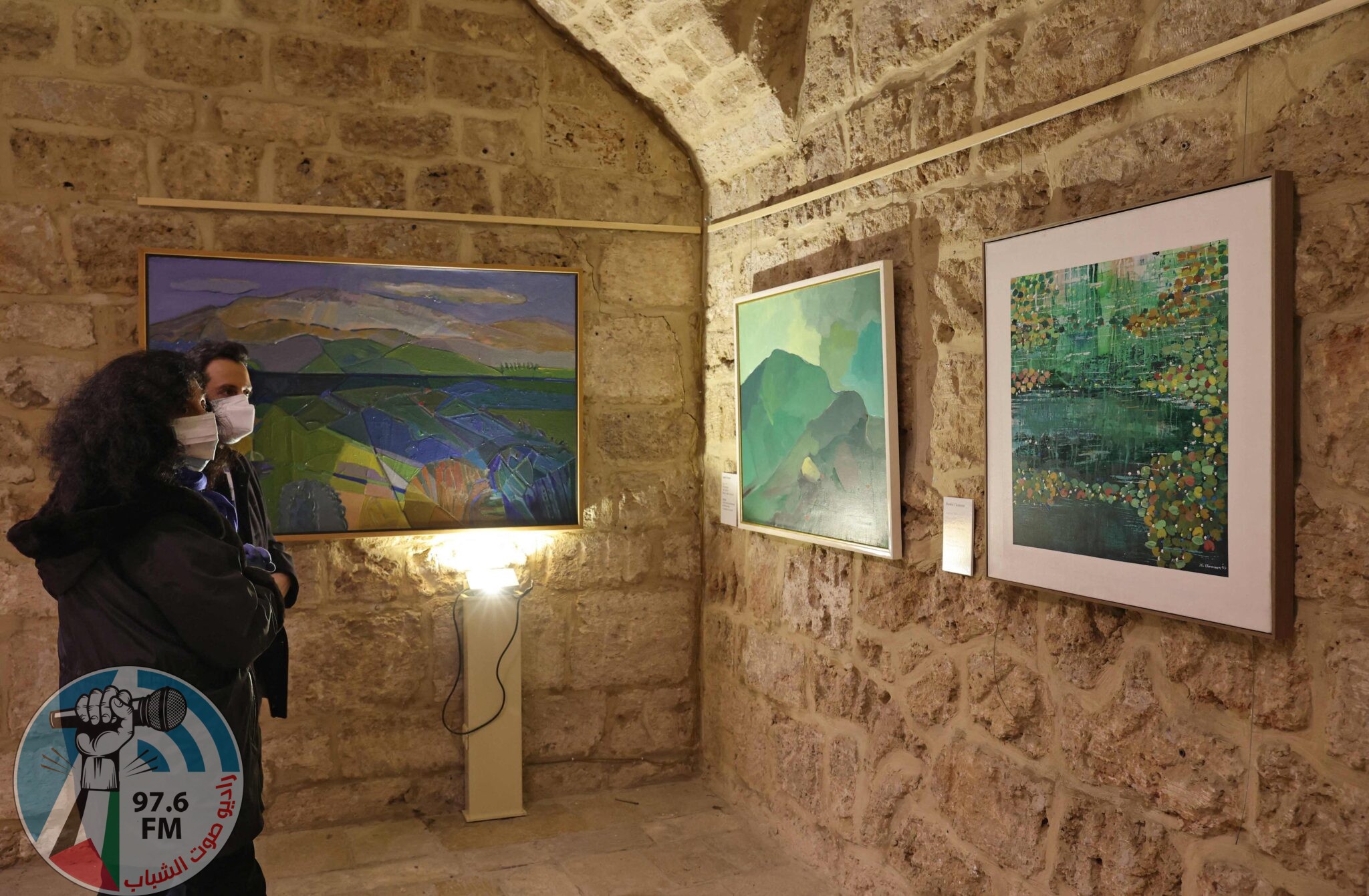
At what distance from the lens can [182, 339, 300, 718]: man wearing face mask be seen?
2395mm

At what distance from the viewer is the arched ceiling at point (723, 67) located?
3049mm

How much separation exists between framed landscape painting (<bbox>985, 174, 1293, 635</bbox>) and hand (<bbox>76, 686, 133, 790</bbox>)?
184cm

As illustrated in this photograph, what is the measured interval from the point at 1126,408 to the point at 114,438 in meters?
1.90

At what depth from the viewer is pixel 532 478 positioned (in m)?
3.62

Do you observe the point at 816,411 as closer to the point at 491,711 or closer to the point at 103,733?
the point at 491,711

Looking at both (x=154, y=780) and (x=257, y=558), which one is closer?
(x=154, y=780)

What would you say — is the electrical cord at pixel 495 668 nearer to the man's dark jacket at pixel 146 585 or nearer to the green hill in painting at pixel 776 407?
the green hill in painting at pixel 776 407

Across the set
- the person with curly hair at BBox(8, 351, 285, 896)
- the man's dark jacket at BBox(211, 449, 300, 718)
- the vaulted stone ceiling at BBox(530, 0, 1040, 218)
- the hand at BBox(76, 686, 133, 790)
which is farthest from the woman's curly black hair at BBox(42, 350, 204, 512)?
the vaulted stone ceiling at BBox(530, 0, 1040, 218)

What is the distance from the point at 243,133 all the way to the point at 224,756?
213 cm

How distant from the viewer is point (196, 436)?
6.70ft

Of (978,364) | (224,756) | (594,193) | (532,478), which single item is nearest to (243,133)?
(594,193)

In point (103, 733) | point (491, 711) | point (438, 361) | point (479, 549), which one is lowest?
point (491, 711)

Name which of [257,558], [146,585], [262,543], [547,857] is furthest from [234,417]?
[547,857]

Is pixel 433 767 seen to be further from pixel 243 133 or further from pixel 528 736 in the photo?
pixel 243 133
